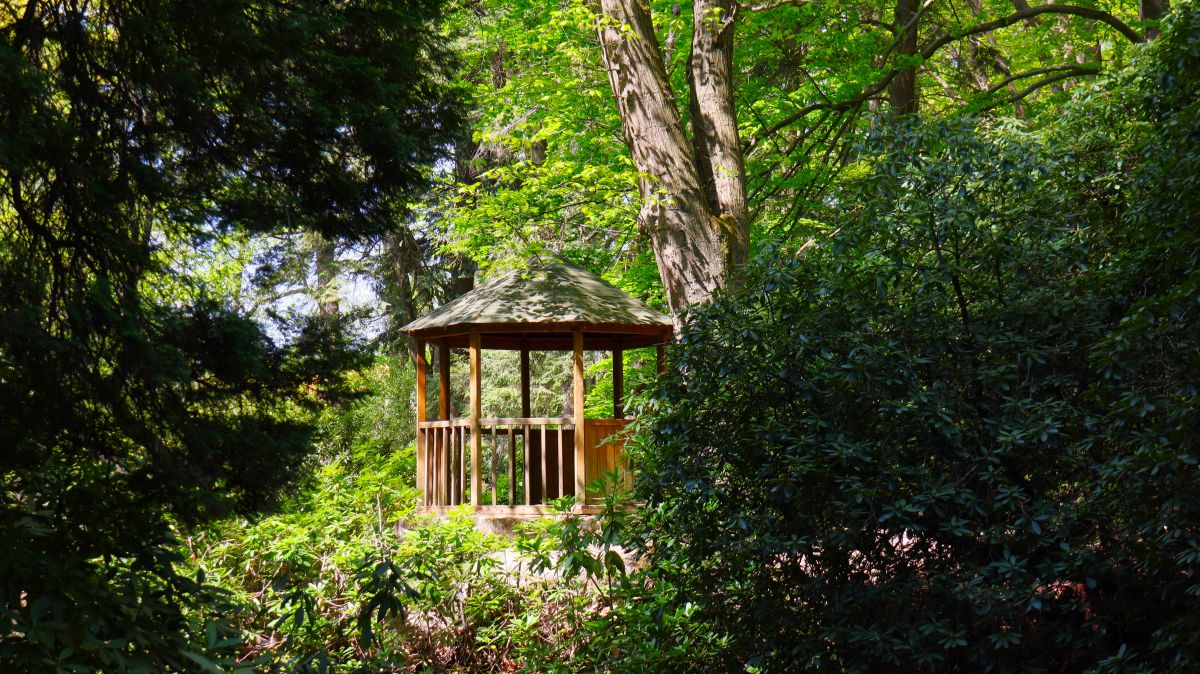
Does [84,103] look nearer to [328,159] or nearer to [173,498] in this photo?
[328,159]

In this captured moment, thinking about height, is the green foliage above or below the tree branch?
below

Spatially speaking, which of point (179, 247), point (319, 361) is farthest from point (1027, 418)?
point (179, 247)

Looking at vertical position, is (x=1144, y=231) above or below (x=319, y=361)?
above

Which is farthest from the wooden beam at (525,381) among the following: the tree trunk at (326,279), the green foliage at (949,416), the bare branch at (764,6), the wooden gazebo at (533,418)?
the green foliage at (949,416)

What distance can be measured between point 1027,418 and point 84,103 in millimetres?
4654

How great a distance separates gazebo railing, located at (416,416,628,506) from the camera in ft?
36.5

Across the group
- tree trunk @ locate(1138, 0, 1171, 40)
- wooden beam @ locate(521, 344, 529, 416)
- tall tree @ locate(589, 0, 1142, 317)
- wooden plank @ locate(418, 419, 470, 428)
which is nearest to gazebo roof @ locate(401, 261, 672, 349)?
wooden plank @ locate(418, 419, 470, 428)

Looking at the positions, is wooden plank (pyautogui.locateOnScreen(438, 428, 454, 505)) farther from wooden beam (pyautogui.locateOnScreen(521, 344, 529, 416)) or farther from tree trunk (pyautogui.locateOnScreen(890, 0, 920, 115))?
tree trunk (pyautogui.locateOnScreen(890, 0, 920, 115))

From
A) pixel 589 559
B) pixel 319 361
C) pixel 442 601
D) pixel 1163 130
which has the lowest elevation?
pixel 442 601

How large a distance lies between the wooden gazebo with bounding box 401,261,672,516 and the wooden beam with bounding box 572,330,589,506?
0.01 meters

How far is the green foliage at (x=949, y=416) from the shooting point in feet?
14.7

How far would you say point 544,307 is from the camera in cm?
1104

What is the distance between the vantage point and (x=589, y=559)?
665 cm

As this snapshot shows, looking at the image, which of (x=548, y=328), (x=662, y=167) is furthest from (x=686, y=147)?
(x=548, y=328)
